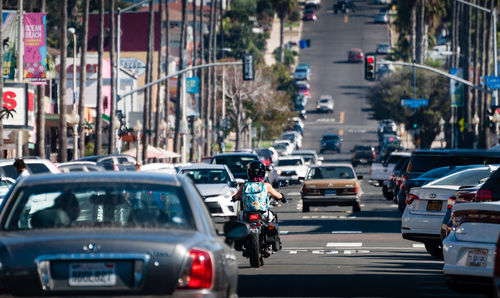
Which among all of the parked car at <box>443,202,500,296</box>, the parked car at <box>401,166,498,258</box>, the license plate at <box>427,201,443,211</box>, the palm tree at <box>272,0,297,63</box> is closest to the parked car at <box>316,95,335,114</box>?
the palm tree at <box>272,0,297,63</box>

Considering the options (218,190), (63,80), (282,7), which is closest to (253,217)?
(218,190)

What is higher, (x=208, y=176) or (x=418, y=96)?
(x=418, y=96)

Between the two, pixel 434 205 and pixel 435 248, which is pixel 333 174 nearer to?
pixel 435 248

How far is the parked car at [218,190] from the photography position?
31359 millimetres

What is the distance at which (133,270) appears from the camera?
885 cm

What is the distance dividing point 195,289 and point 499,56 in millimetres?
138211

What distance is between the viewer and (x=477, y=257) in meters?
13.9

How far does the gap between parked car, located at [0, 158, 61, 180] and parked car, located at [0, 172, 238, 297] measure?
17946 mm

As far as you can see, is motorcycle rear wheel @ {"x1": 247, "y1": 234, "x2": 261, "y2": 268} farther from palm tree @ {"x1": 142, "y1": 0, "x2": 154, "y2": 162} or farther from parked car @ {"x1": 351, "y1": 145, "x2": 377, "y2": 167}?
parked car @ {"x1": 351, "y1": 145, "x2": 377, "y2": 167}

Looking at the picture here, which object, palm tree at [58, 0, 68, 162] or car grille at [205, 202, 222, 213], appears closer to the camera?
car grille at [205, 202, 222, 213]

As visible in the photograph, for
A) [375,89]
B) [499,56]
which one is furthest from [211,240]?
[499,56]

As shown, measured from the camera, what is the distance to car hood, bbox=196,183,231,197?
104 ft

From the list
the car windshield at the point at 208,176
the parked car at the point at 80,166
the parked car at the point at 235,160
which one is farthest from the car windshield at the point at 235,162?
the car windshield at the point at 208,176

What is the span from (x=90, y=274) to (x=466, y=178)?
53.8 feet
